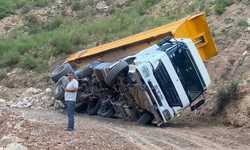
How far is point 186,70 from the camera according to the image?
10836 mm

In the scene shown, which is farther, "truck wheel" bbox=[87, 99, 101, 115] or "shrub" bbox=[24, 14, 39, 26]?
"shrub" bbox=[24, 14, 39, 26]

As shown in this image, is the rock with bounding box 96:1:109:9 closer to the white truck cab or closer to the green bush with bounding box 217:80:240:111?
the green bush with bounding box 217:80:240:111

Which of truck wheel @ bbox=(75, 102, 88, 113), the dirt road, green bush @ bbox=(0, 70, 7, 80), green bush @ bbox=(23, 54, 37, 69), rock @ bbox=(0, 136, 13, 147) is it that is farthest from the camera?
green bush @ bbox=(23, 54, 37, 69)

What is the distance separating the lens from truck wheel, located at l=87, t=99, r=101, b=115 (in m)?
13.7

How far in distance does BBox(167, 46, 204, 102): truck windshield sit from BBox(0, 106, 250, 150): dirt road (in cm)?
91

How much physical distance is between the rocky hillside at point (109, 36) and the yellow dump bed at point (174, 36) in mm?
1227

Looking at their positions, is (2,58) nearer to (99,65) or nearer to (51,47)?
(51,47)

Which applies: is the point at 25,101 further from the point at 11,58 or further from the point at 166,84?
the point at 166,84

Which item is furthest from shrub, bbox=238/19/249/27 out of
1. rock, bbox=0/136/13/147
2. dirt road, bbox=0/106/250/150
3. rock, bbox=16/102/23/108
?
rock, bbox=0/136/13/147

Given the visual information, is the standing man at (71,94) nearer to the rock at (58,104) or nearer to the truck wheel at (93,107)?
the truck wheel at (93,107)

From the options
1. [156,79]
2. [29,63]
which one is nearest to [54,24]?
[29,63]

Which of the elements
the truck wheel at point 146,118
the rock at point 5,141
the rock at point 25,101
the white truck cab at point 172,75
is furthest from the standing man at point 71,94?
the rock at point 25,101

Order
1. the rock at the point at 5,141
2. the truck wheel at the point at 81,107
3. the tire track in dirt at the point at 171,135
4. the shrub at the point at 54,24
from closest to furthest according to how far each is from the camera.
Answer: the rock at the point at 5,141, the tire track in dirt at the point at 171,135, the truck wheel at the point at 81,107, the shrub at the point at 54,24

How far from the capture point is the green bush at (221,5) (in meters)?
17.7
